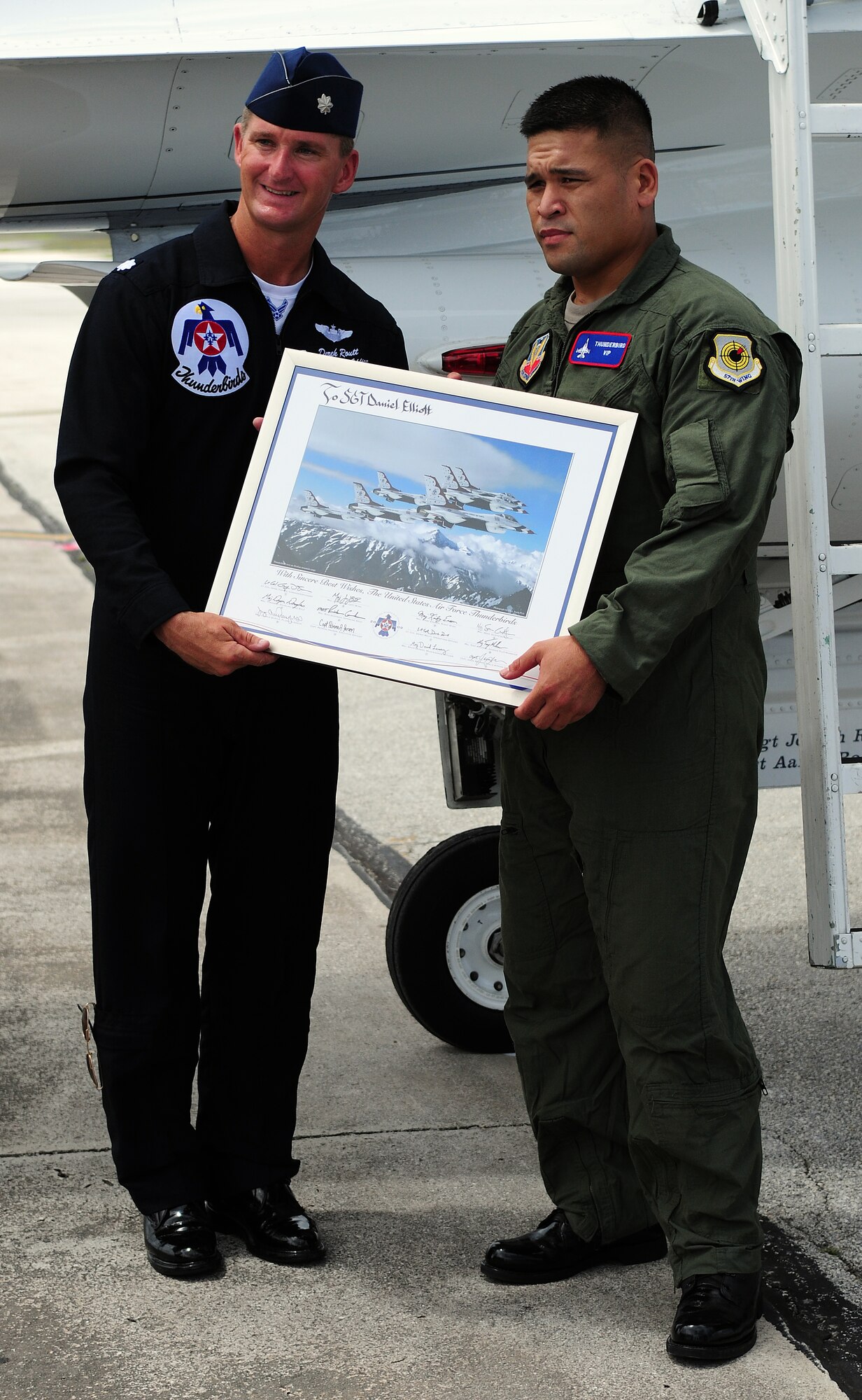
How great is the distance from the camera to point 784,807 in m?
5.87

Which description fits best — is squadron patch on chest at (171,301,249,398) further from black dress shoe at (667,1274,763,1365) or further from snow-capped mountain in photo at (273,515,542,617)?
black dress shoe at (667,1274,763,1365)

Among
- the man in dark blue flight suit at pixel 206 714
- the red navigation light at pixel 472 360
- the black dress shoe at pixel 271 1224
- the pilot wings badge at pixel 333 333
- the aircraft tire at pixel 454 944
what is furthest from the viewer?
the aircraft tire at pixel 454 944

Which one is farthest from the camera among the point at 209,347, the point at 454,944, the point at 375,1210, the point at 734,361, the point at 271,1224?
the point at 454,944

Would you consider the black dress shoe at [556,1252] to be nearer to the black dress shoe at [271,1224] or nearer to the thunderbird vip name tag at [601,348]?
the black dress shoe at [271,1224]

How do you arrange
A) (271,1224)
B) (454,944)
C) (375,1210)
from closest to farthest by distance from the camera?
(271,1224) → (375,1210) → (454,944)

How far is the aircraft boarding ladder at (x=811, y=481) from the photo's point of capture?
2607 millimetres

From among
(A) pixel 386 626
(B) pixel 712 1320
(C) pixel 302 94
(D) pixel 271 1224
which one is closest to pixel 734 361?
(A) pixel 386 626

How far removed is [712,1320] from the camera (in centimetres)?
235

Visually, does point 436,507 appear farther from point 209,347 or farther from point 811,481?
point 811,481

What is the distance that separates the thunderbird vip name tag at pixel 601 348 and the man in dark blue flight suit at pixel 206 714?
440 mm

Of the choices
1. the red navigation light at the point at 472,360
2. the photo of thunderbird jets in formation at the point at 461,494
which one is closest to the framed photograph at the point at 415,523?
the photo of thunderbird jets in formation at the point at 461,494

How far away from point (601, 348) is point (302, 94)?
0.64 m

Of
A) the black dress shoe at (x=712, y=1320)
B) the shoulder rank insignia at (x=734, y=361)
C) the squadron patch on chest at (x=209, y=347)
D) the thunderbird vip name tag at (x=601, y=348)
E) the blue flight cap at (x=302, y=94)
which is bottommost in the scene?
the black dress shoe at (x=712, y=1320)

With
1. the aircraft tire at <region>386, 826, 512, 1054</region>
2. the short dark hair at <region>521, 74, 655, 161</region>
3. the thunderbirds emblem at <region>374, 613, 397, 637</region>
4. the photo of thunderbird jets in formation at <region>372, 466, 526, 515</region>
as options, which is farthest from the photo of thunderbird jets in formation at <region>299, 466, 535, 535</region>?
the aircraft tire at <region>386, 826, 512, 1054</region>
